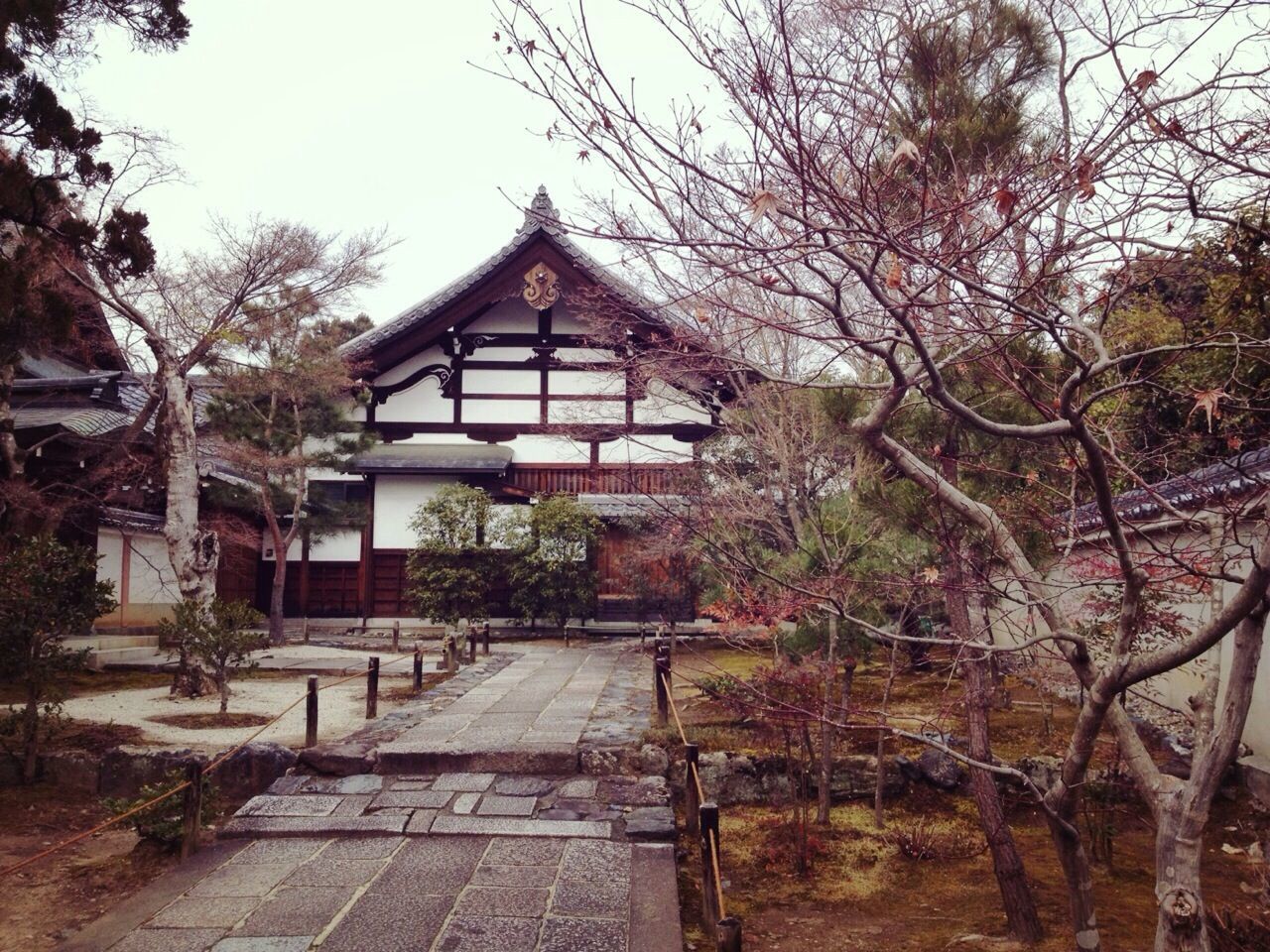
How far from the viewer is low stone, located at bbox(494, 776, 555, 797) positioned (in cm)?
619

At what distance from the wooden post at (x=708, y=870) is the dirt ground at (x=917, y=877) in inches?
5.9

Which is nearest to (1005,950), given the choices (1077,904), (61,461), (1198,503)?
(1077,904)

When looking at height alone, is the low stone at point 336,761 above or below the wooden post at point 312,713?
below

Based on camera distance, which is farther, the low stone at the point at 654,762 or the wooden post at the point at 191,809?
the low stone at the point at 654,762

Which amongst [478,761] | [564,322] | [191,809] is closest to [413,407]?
[564,322]

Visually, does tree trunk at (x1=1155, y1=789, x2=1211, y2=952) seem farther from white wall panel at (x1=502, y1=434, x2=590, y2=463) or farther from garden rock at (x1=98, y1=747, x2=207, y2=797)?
white wall panel at (x1=502, y1=434, x2=590, y2=463)

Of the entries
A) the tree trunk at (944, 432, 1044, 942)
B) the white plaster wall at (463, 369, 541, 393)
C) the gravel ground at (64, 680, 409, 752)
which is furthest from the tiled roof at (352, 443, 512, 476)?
the tree trunk at (944, 432, 1044, 942)

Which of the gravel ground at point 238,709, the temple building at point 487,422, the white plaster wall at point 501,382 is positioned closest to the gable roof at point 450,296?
the temple building at point 487,422

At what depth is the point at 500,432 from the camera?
17.9 m

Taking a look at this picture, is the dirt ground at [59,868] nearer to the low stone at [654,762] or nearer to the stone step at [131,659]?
the low stone at [654,762]

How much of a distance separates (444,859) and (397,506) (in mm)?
13147

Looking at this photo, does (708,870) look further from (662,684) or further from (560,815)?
(662,684)

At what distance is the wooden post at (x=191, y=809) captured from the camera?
5.28 meters

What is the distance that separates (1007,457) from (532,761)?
3.99 meters
